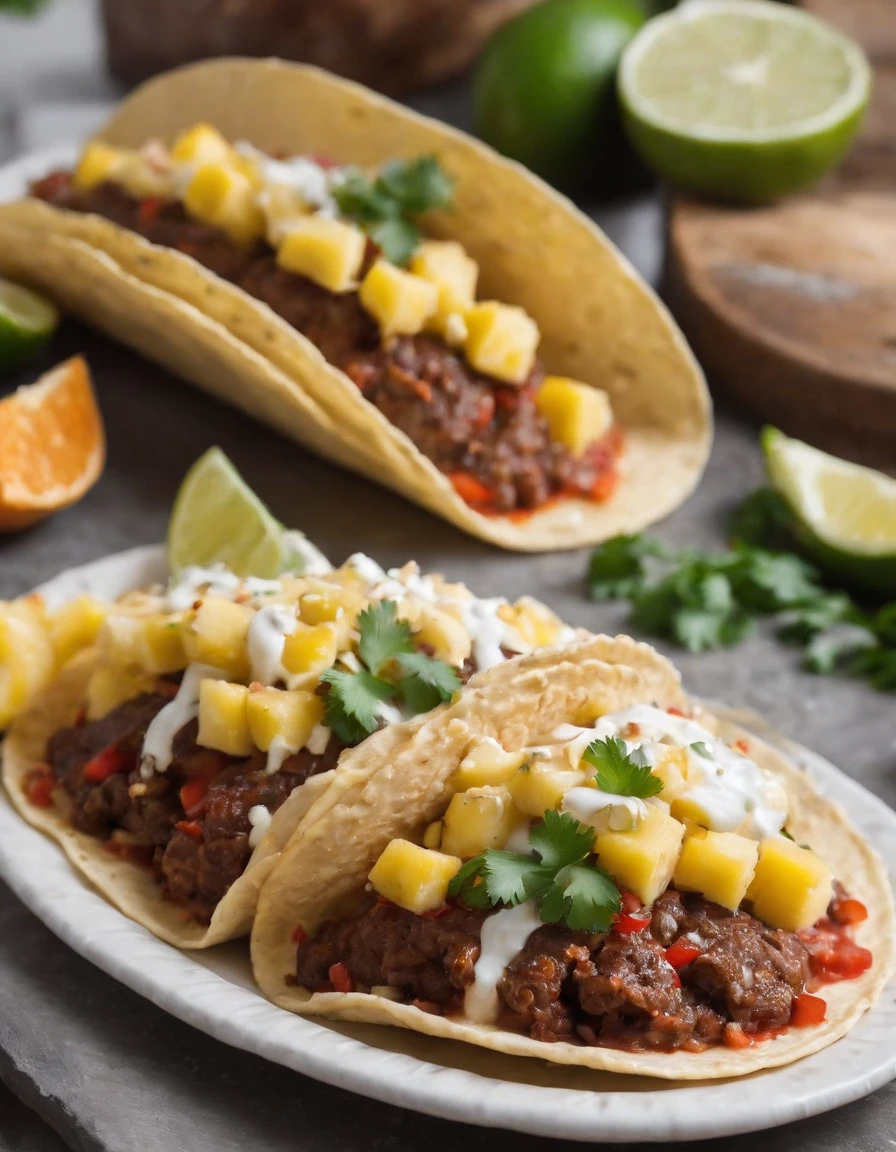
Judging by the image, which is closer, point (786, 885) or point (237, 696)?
point (786, 885)

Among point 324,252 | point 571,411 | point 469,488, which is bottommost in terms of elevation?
point 469,488

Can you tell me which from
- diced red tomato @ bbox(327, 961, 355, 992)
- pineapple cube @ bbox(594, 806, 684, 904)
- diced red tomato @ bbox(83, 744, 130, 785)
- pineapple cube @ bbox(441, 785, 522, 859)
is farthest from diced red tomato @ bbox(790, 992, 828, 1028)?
diced red tomato @ bbox(83, 744, 130, 785)

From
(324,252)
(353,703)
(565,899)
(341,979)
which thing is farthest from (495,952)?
(324,252)

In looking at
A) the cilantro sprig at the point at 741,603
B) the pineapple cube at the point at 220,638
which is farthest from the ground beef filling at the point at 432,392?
the pineapple cube at the point at 220,638

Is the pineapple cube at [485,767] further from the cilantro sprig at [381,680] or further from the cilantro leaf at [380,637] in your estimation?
the cilantro leaf at [380,637]

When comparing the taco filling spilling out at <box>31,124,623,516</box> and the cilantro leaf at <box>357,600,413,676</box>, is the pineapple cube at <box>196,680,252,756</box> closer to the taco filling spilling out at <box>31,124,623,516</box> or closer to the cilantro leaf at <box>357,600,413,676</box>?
the cilantro leaf at <box>357,600,413,676</box>

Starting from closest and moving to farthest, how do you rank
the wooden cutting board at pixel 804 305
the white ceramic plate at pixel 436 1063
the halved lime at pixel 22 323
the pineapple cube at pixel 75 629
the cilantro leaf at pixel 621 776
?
the white ceramic plate at pixel 436 1063, the cilantro leaf at pixel 621 776, the pineapple cube at pixel 75 629, the halved lime at pixel 22 323, the wooden cutting board at pixel 804 305

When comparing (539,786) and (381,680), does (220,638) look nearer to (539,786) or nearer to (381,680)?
(381,680)

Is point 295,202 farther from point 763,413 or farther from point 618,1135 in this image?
point 618,1135

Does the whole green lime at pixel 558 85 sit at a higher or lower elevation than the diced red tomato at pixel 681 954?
lower
